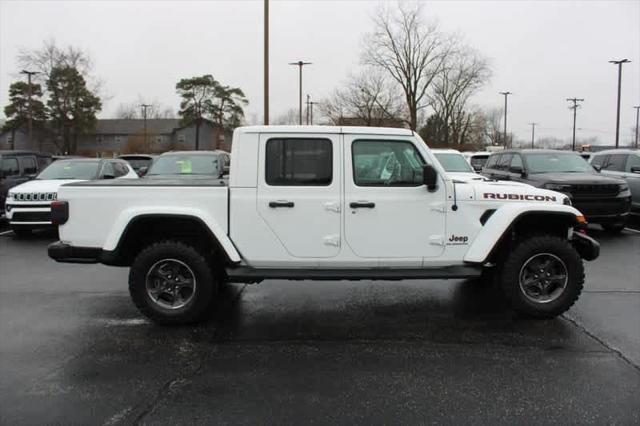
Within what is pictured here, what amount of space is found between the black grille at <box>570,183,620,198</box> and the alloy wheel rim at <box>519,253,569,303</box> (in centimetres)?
559

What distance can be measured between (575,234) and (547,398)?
2.53 meters

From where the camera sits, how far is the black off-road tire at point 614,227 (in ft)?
36.3

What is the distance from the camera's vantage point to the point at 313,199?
5184mm

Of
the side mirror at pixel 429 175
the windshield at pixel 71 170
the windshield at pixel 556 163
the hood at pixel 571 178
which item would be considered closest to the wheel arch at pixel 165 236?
the side mirror at pixel 429 175

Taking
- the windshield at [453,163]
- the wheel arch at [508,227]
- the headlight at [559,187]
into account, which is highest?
the windshield at [453,163]

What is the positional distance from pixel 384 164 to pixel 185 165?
6.96 metres

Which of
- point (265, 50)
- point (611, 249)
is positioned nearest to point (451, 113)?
point (265, 50)

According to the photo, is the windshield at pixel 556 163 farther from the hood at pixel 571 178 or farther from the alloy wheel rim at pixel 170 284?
the alloy wheel rim at pixel 170 284

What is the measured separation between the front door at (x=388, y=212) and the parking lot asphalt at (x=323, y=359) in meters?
0.79

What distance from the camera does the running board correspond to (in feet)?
16.8

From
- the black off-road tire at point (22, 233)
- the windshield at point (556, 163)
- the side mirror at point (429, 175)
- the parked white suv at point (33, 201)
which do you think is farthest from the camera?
the windshield at point (556, 163)

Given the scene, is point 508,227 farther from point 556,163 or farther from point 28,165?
point 28,165

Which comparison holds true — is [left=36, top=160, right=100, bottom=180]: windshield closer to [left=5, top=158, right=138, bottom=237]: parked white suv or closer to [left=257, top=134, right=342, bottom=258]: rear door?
[left=5, top=158, right=138, bottom=237]: parked white suv

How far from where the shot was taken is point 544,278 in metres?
5.40
